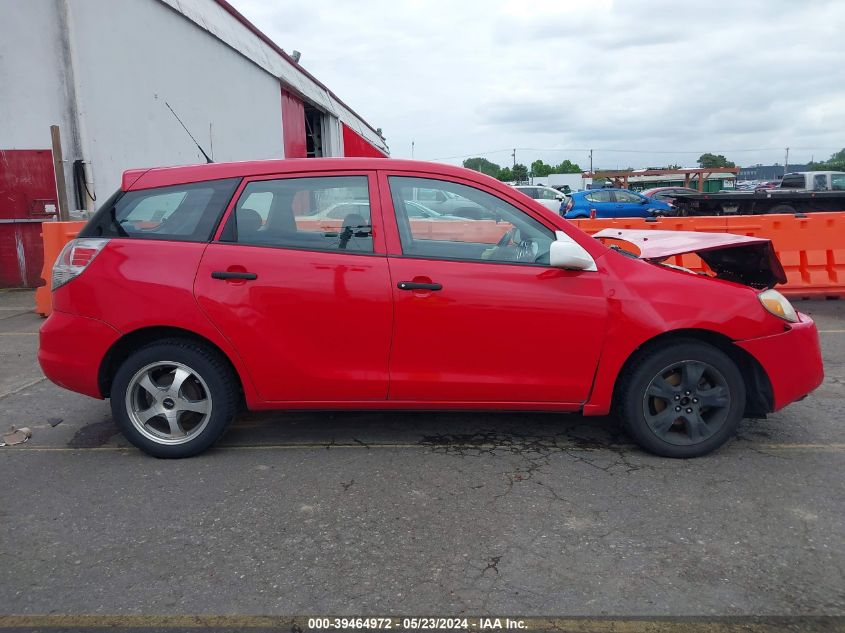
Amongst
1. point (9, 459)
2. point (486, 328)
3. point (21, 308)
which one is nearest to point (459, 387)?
point (486, 328)

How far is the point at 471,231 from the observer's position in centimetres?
399

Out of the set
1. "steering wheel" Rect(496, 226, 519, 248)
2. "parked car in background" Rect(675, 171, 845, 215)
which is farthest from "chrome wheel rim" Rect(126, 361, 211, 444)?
"parked car in background" Rect(675, 171, 845, 215)

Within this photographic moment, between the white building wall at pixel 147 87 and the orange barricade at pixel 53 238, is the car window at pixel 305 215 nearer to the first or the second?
the orange barricade at pixel 53 238

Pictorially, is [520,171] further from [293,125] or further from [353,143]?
[293,125]

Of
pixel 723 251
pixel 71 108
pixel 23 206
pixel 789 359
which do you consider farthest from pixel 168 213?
pixel 71 108

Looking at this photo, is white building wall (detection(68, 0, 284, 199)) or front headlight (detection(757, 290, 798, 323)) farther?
white building wall (detection(68, 0, 284, 199))

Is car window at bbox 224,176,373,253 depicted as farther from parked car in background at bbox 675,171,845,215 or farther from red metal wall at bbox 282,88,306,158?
red metal wall at bbox 282,88,306,158

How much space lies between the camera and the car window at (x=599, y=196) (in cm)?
2742

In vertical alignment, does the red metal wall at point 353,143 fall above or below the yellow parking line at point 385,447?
above

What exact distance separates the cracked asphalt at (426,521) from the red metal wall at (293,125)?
1935 cm

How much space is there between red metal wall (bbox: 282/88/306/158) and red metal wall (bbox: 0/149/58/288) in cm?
1215

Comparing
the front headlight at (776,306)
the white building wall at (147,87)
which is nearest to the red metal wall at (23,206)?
the white building wall at (147,87)

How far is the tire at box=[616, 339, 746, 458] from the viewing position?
3896 mm

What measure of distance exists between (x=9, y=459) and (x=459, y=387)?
9.09 ft
